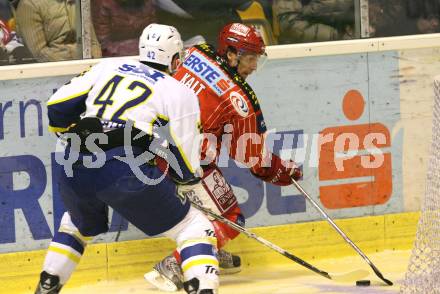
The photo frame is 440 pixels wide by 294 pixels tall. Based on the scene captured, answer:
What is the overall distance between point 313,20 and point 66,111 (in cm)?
207

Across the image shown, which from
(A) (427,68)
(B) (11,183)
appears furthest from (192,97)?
(A) (427,68)

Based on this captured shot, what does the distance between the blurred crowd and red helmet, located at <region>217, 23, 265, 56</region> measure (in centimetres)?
47

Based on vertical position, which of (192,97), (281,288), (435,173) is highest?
(192,97)

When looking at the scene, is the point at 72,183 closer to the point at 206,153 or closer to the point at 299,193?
the point at 206,153

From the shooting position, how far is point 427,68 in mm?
6941

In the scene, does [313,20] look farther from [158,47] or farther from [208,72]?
[158,47]

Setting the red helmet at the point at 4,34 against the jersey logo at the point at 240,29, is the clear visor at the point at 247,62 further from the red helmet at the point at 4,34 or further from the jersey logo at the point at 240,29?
the red helmet at the point at 4,34

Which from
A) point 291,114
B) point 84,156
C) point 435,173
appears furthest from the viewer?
point 291,114

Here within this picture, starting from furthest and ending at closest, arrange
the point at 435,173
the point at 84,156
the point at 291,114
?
the point at 291,114, the point at 435,173, the point at 84,156

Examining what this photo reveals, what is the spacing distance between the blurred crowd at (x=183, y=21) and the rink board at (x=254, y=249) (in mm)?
971

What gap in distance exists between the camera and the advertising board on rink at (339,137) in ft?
21.8

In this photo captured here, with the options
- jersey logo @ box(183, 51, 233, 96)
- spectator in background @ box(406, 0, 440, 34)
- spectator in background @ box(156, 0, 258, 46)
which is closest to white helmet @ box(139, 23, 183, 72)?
jersey logo @ box(183, 51, 233, 96)

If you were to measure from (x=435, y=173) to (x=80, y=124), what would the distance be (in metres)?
1.86

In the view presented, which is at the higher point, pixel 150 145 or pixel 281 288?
pixel 150 145
